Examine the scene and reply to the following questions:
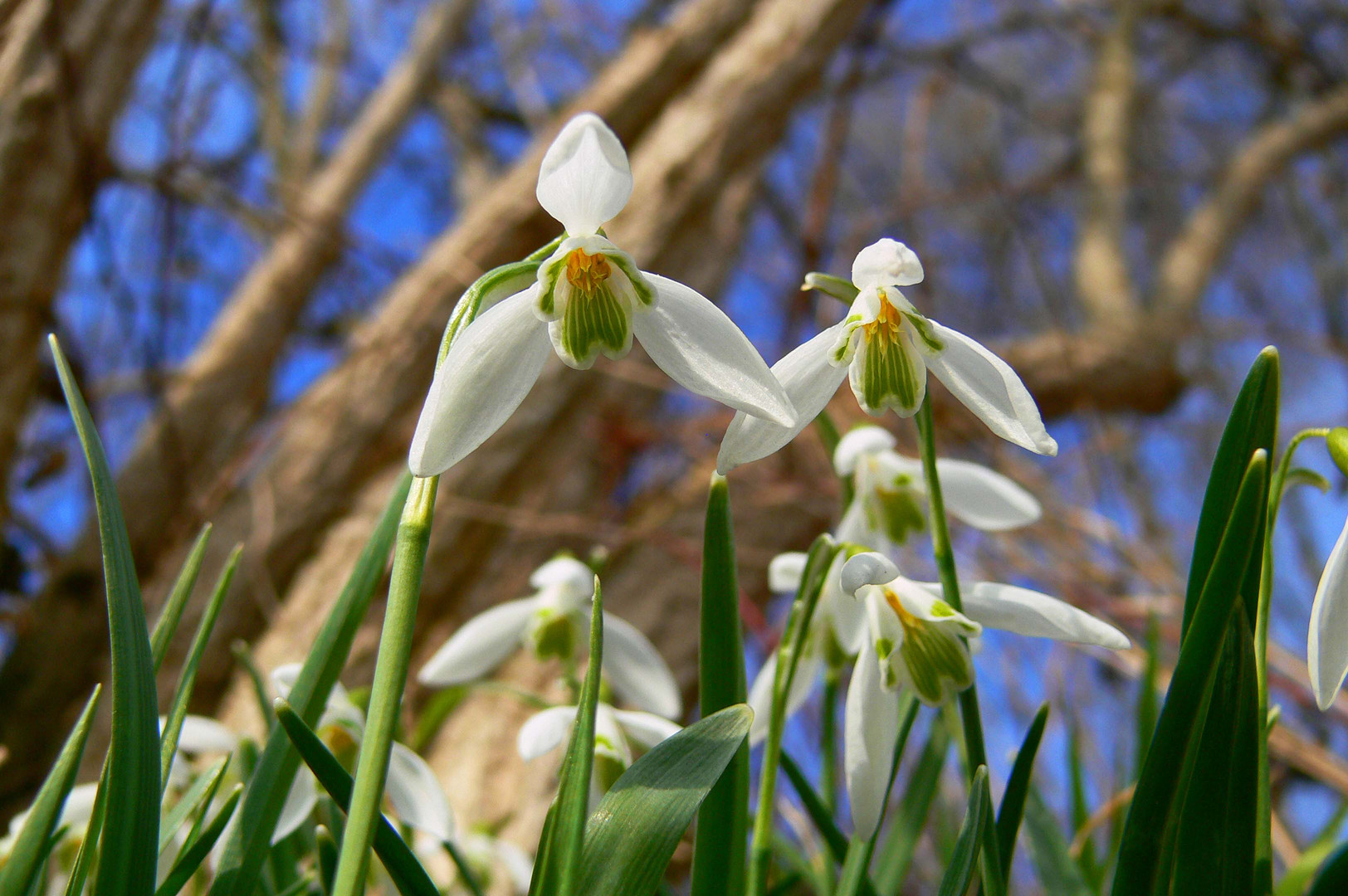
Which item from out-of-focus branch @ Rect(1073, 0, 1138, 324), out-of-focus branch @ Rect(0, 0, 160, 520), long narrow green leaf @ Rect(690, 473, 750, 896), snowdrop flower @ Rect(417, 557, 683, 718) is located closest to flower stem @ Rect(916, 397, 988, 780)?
long narrow green leaf @ Rect(690, 473, 750, 896)

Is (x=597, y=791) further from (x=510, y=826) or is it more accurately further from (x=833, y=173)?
(x=833, y=173)

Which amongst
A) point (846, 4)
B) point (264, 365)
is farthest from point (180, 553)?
point (846, 4)

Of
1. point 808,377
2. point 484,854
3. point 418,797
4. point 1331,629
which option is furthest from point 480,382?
point 484,854

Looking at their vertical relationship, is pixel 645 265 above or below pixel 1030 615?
above

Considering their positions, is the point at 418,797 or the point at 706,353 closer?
the point at 706,353

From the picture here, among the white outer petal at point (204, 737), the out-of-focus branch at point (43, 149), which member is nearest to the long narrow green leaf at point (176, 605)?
the white outer petal at point (204, 737)

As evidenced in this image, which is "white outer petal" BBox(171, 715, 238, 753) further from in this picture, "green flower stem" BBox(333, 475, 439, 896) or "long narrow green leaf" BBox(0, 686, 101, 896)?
"green flower stem" BBox(333, 475, 439, 896)

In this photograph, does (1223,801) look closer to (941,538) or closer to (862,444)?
(941,538)
